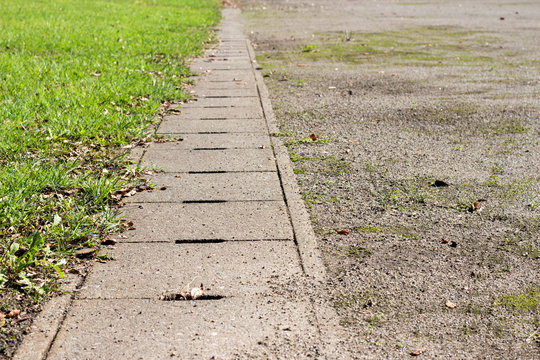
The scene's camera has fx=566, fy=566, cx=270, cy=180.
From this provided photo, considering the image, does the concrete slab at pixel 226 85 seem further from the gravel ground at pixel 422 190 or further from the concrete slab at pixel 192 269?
the concrete slab at pixel 192 269

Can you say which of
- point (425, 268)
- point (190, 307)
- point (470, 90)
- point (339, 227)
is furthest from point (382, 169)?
point (470, 90)

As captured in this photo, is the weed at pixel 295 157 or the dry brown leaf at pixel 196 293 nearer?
the dry brown leaf at pixel 196 293

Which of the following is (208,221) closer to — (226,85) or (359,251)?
(359,251)

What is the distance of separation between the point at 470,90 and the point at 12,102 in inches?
222

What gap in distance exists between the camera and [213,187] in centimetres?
418

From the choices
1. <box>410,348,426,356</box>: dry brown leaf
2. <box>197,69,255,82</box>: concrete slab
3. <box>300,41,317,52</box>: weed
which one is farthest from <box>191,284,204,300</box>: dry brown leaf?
<box>300,41,317,52</box>: weed

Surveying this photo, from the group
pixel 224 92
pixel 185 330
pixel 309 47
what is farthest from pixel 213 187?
pixel 309 47

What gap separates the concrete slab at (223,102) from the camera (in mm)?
6605

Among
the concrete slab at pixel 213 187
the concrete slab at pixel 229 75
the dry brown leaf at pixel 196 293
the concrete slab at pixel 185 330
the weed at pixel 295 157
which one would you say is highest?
the concrete slab at pixel 229 75

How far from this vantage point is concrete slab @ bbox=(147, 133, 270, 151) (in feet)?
16.7

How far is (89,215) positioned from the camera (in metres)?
3.57

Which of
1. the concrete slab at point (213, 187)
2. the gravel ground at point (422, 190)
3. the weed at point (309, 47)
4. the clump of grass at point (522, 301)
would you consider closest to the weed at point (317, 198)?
the gravel ground at point (422, 190)

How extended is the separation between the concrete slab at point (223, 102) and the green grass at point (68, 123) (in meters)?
0.25

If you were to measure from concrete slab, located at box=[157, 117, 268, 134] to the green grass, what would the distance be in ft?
0.71
